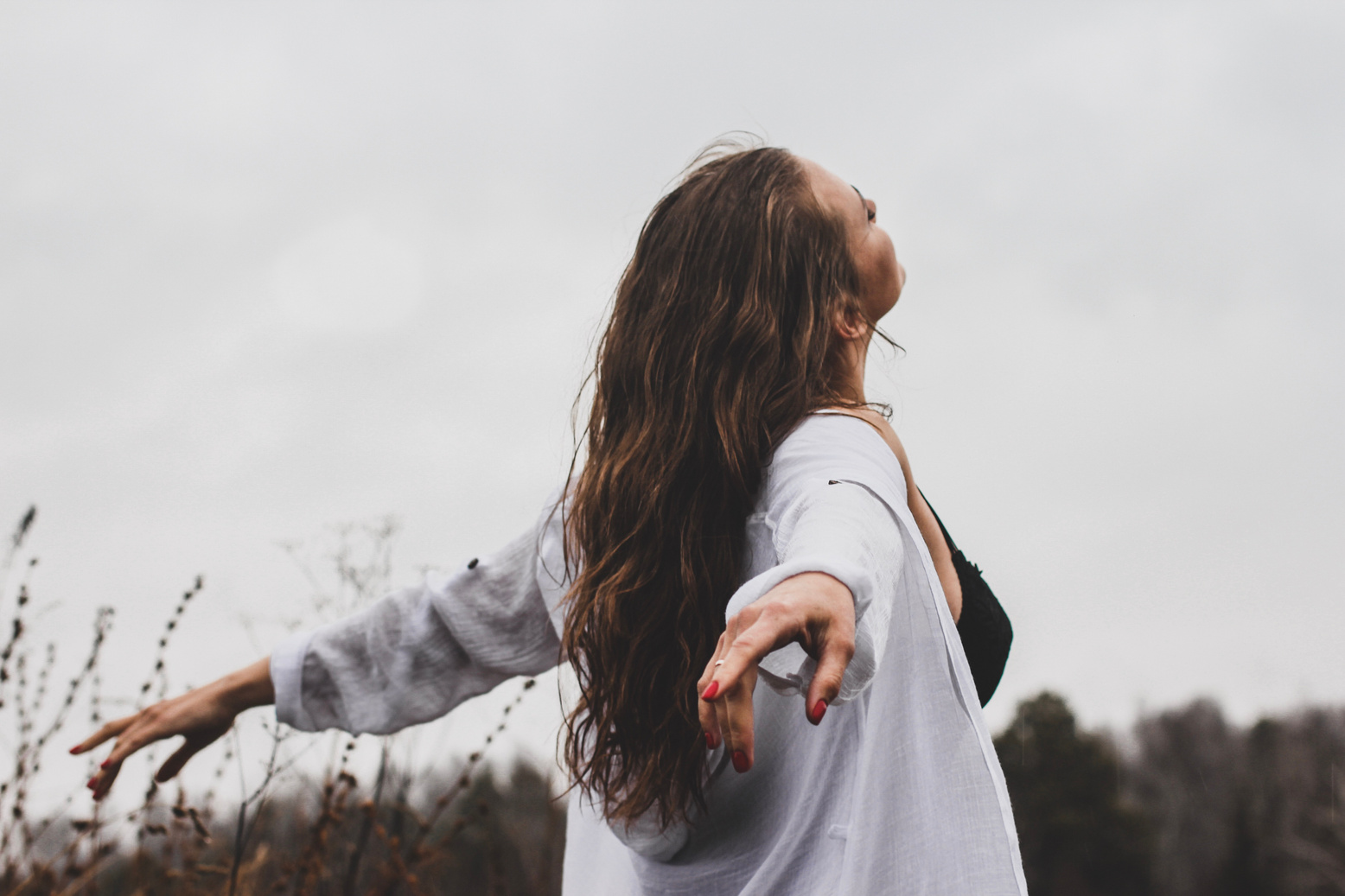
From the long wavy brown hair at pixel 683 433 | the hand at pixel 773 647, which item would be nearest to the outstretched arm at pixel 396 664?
the long wavy brown hair at pixel 683 433

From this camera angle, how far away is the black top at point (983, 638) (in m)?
1.59

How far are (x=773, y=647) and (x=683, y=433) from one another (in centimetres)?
53

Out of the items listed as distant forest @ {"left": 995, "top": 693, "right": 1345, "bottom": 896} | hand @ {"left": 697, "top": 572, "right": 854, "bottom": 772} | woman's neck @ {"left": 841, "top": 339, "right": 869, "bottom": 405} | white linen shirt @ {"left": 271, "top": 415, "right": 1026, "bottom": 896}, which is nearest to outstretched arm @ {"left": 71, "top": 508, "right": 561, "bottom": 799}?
white linen shirt @ {"left": 271, "top": 415, "right": 1026, "bottom": 896}

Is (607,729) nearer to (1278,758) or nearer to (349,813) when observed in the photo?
(349,813)

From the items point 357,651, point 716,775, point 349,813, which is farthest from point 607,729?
point 349,813

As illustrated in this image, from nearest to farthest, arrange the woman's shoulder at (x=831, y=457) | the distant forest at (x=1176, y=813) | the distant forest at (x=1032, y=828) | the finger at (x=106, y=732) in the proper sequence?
the woman's shoulder at (x=831, y=457) → the finger at (x=106, y=732) → the distant forest at (x=1032, y=828) → the distant forest at (x=1176, y=813)

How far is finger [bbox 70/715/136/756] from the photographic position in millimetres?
1716

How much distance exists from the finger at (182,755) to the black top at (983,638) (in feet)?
4.54

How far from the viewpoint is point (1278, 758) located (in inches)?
1123

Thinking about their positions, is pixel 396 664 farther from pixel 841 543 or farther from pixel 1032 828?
pixel 1032 828

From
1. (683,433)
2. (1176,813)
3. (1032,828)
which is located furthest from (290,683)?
Answer: (1176,813)

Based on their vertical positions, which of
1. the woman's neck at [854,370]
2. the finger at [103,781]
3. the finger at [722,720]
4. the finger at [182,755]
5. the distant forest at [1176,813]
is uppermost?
the distant forest at [1176,813]

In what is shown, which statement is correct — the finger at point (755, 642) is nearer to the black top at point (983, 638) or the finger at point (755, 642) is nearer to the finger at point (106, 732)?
the black top at point (983, 638)

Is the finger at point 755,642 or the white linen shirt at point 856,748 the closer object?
the finger at point 755,642
